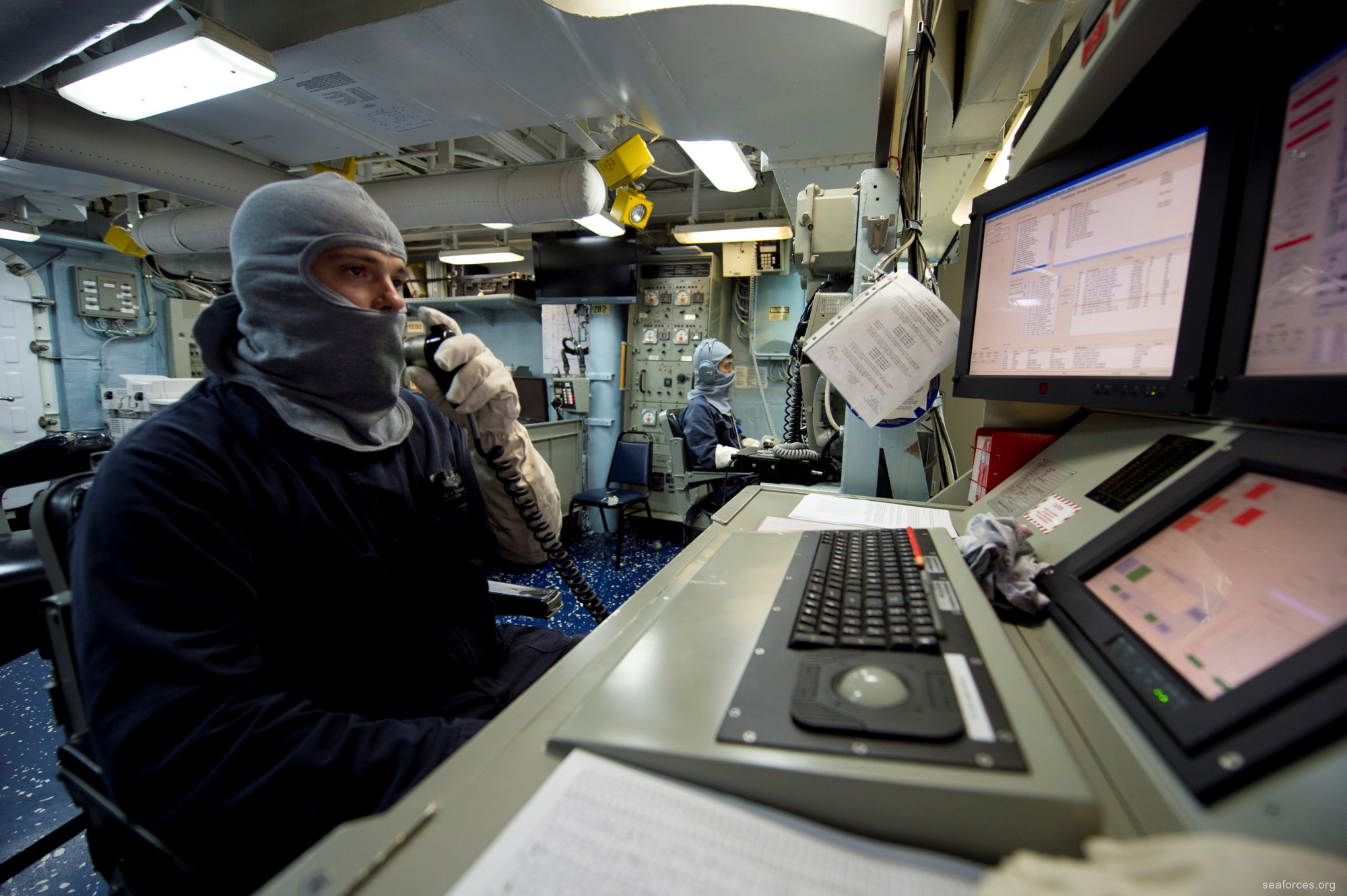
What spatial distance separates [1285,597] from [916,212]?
1214 mm

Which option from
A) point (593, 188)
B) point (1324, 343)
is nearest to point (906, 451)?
point (1324, 343)

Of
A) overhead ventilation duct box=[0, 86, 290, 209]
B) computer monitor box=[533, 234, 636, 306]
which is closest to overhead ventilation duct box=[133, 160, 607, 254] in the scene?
overhead ventilation duct box=[0, 86, 290, 209]

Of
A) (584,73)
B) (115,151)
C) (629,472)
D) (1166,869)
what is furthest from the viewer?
(629,472)

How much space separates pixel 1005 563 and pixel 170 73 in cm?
320

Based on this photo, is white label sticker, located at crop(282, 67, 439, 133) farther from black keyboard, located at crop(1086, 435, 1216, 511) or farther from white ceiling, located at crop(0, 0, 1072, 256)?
black keyboard, located at crop(1086, 435, 1216, 511)

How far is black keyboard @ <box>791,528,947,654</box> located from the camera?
0.53m

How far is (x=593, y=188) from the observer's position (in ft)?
9.81

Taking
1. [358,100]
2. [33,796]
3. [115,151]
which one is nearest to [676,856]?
[33,796]

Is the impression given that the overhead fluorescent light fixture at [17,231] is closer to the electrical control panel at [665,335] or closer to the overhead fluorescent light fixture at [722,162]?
the electrical control panel at [665,335]

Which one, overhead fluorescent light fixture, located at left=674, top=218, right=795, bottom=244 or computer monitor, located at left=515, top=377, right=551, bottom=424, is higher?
overhead fluorescent light fixture, located at left=674, top=218, right=795, bottom=244

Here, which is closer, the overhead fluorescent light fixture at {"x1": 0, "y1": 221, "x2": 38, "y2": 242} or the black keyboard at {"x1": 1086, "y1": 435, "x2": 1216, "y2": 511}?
the black keyboard at {"x1": 1086, "y1": 435, "x2": 1216, "y2": 511}

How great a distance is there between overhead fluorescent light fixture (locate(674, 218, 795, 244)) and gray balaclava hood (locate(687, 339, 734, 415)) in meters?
0.90

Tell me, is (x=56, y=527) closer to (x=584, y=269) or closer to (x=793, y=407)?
(x=793, y=407)

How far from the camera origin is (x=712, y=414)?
13.7 ft
